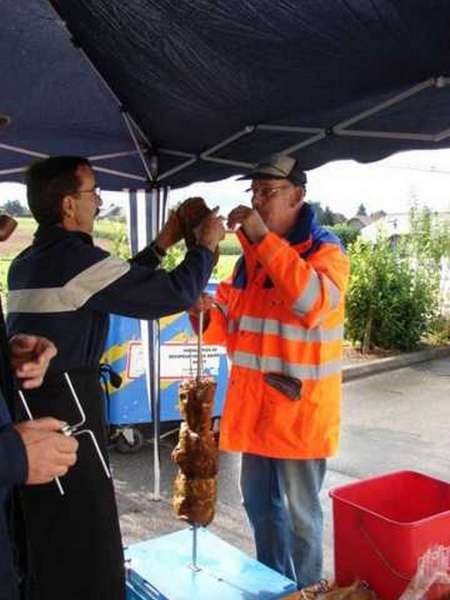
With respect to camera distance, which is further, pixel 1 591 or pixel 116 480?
pixel 116 480

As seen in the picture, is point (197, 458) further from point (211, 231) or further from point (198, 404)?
point (211, 231)

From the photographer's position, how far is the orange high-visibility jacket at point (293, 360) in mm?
2656

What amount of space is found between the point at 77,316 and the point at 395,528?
1.23 m

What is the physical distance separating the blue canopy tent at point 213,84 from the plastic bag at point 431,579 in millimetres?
1606

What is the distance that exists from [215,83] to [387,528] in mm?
1993

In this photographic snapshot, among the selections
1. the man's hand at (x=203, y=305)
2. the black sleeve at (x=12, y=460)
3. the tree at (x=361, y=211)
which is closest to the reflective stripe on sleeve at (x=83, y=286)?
the man's hand at (x=203, y=305)

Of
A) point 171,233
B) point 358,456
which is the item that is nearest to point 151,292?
point 171,233

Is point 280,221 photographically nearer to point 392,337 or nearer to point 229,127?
point 229,127

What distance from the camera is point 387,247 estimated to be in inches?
410

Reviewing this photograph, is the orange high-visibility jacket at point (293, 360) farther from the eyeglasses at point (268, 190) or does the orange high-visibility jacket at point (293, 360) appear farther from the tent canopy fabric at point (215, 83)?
the tent canopy fabric at point (215, 83)

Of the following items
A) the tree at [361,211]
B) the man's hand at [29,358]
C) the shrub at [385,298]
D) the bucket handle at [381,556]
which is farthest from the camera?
the tree at [361,211]

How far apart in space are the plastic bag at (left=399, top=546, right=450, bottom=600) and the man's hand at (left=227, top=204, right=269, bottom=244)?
4.15 ft

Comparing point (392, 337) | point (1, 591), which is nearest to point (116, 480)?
point (1, 591)

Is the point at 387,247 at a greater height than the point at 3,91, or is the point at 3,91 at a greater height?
the point at 3,91
